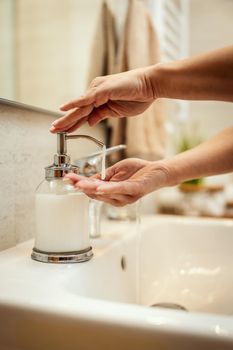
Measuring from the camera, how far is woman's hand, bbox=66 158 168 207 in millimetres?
538

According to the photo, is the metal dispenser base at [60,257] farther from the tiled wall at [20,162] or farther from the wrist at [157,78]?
the wrist at [157,78]

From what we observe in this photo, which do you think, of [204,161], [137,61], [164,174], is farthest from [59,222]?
[137,61]

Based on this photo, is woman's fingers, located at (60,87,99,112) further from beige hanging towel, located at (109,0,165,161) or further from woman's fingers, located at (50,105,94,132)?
beige hanging towel, located at (109,0,165,161)

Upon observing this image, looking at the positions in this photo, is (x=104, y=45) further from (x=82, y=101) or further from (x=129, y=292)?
(x=129, y=292)

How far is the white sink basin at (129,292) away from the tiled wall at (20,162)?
4cm

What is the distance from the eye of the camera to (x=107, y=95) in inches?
22.3

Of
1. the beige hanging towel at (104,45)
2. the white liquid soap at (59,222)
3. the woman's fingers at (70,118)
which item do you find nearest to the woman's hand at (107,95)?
the woman's fingers at (70,118)

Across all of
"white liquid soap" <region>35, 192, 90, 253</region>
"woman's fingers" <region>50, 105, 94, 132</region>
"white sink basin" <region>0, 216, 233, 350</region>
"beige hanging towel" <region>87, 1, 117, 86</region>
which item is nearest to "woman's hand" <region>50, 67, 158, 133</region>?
"woman's fingers" <region>50, 105, 94, 132</region>

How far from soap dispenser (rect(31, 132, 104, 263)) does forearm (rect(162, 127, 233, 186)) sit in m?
0.23

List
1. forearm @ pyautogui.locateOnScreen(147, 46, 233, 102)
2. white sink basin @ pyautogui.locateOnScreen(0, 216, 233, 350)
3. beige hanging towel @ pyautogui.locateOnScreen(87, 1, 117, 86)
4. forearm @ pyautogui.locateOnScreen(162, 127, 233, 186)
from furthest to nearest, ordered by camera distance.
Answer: beige hanging towel @ pyautogui.locateOnScreen(87, 1, 117, 86)
forearm @ pyautogui.locateOnScreen(162, 127, 233, 186)
forearm @ pyautogui.locateOnScreen(147, 46, 233, 102)
white sink basin @ pyautogui.locateOnScreen(0, 216, 233, 350)

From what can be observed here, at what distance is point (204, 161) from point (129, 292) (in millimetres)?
298

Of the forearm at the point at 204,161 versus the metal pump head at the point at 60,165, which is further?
the forearm at the point at 204,161

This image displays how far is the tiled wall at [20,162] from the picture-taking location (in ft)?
2.14

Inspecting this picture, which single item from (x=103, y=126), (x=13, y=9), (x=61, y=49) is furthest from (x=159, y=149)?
(x=13, y=9)
